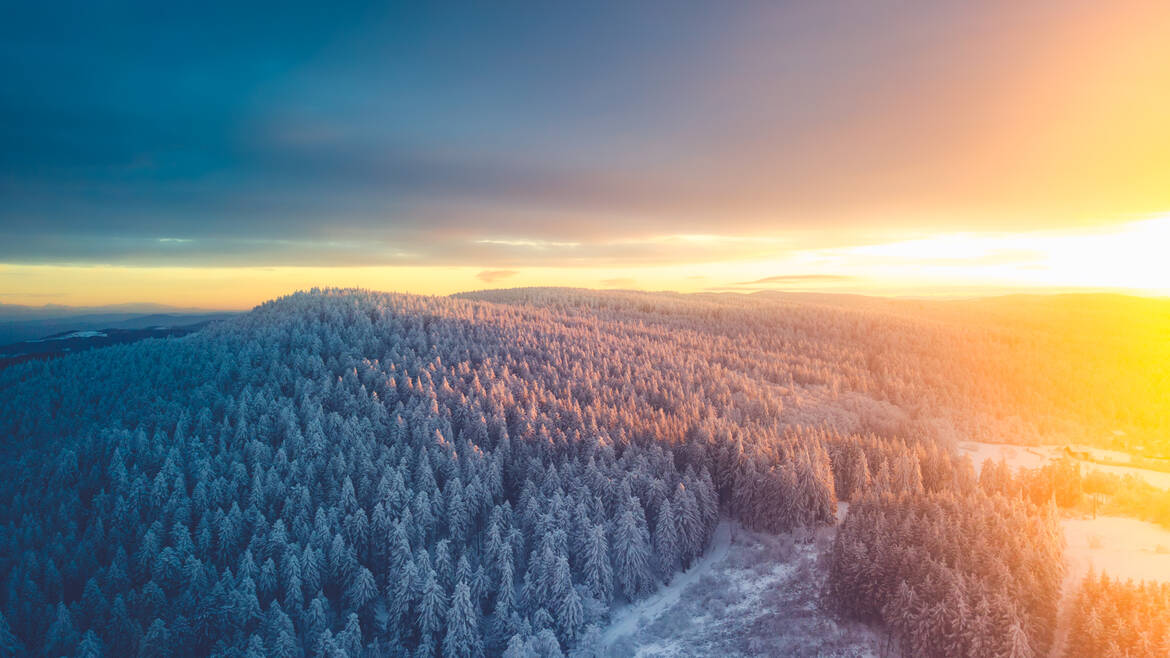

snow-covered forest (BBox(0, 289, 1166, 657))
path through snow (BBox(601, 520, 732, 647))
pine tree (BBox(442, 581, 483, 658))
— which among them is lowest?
path through snow (BBox(601, 520, 732, 647))

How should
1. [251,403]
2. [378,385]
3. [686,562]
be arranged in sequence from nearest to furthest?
[686,562] → [251,403] → [378,385]

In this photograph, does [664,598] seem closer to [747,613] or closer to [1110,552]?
[747,613]

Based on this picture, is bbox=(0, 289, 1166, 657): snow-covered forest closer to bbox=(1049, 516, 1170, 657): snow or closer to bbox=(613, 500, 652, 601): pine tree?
bbox=(613, 500, 652, 601): pine tree

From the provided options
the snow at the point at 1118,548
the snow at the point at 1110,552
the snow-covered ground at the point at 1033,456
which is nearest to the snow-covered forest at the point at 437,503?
the snow at the point at 1110,552

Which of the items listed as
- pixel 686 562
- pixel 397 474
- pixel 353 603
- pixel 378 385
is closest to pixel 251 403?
pixel 378 385

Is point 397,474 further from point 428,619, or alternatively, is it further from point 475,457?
point 428,619

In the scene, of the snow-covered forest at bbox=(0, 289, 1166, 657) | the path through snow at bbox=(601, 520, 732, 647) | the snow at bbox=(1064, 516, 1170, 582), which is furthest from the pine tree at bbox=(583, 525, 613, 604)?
the snow at bbox=(1064, 516, 1170, 582)
